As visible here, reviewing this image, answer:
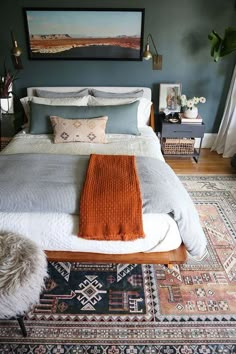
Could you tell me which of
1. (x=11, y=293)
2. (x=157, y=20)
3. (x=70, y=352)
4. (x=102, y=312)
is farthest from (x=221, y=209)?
(x=157, y=20)

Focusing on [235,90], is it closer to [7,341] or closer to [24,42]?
[24,42]

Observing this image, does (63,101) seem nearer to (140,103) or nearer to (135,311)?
(140,103)

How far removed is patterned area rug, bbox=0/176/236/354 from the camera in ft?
4.55

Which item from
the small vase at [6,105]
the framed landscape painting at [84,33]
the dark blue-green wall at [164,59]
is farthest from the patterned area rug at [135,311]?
the framed landscape painting at [84,33]

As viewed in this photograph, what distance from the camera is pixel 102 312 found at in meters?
1.55

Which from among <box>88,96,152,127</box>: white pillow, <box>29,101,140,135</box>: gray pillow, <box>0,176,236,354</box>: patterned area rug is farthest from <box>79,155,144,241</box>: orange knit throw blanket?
<box>88,96,152,127</box>: white pillow

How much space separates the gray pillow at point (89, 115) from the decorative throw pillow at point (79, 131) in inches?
5.9

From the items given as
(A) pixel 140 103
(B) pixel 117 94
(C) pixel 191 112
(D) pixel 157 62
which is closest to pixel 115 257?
(A) pixel 140 103

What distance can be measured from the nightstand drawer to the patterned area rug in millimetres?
1597

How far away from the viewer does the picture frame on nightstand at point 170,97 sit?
3.33 meters

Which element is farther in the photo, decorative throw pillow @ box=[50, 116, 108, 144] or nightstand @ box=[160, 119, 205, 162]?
nightstand @ box=[160, 119, 205, 162]

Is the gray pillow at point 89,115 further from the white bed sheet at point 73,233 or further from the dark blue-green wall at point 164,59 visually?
the white bed sheet at point 73,233

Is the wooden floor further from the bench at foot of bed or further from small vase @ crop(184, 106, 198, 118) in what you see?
the bench at foot of bed

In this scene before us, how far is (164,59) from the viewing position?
328 centimetres
